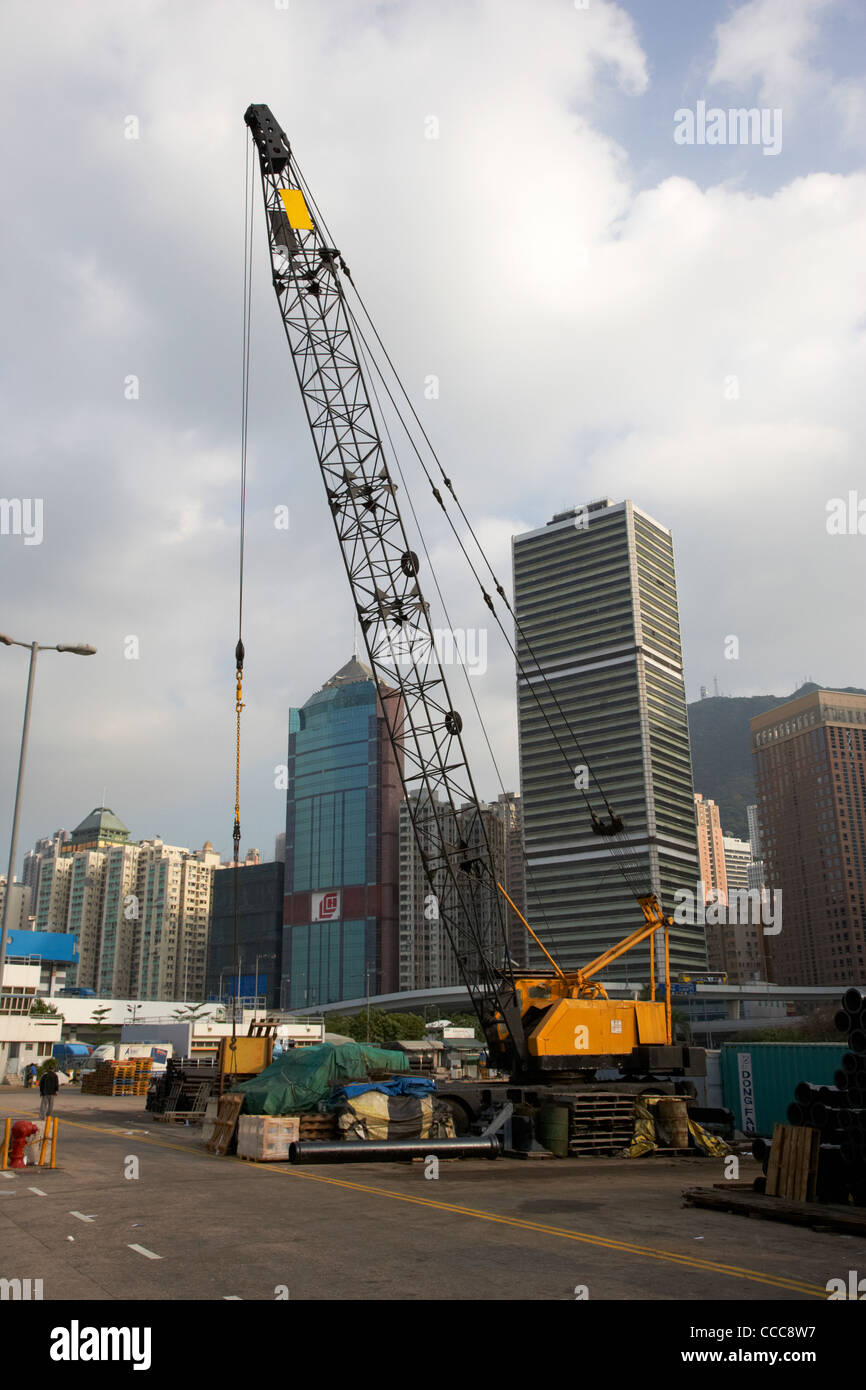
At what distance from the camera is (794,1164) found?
1586 cm

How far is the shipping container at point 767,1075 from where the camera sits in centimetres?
2691

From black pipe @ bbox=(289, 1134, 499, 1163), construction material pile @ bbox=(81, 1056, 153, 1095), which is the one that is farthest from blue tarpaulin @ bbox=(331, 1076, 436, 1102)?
construction material pile @ bbox=(81, 1056, 153, 1095)

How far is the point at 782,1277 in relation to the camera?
35.6 ft

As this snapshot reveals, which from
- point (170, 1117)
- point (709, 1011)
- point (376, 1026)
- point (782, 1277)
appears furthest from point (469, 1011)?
point (782, 1277)

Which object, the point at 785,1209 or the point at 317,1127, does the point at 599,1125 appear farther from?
the point at 785,1209

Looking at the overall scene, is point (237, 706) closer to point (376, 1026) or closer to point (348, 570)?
point (348, 570)

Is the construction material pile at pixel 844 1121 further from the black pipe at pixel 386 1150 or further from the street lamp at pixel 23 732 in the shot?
the street lamp at pixel 23 732

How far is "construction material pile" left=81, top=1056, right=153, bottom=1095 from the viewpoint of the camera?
54.0 m

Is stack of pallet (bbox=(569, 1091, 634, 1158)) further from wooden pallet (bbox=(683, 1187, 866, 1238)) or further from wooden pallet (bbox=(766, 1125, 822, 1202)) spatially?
wooden pallet (bbox=(766, 1125, 822, 1202))

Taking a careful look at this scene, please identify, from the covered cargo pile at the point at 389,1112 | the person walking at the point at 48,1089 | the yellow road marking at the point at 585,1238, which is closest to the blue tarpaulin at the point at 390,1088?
the covered cargo pile at the point at 389,1112

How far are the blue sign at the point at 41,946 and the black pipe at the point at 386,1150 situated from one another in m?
94.4

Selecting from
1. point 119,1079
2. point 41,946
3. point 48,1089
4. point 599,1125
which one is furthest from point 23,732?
point 41,946

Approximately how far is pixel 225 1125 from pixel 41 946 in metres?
96.3
